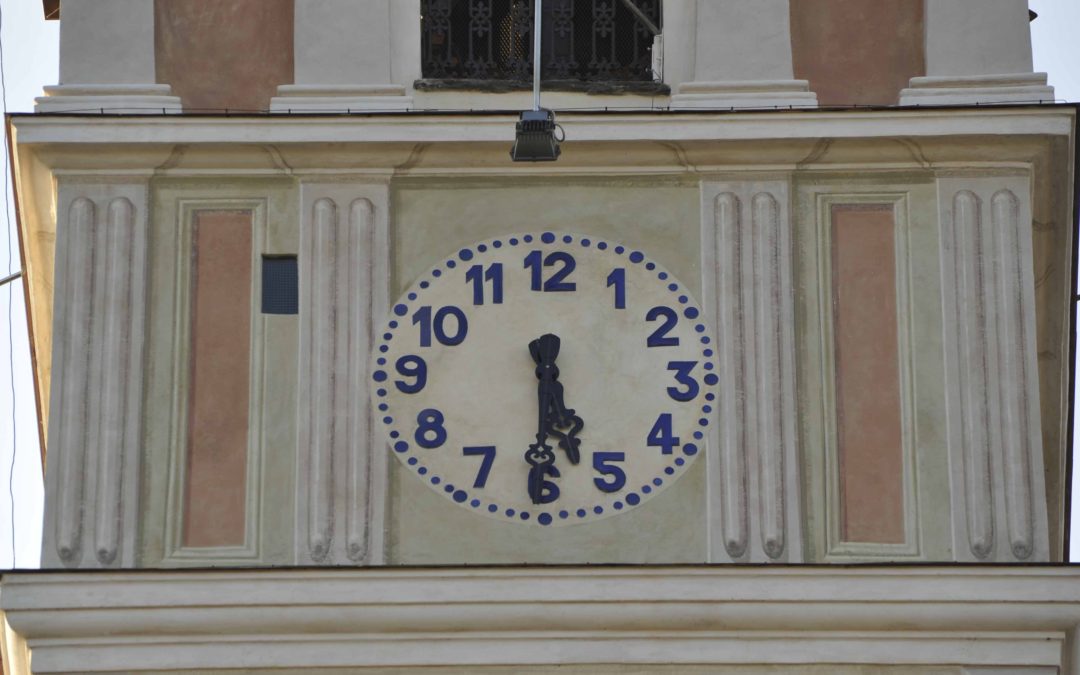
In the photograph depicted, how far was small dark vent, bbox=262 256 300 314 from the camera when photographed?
17.6 meters

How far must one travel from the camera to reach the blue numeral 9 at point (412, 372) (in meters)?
17.5

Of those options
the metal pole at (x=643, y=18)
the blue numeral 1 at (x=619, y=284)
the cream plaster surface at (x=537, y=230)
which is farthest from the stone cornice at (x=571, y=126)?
the metal pole at (x=643, y=18)

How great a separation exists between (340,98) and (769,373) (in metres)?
2.46

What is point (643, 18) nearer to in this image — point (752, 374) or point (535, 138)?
point (535, 138)

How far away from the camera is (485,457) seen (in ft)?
56.9

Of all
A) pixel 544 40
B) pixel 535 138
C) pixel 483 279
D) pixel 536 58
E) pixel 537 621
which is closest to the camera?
pixel 537 621

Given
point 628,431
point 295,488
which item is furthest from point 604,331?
point 295,488

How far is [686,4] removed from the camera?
18469mm

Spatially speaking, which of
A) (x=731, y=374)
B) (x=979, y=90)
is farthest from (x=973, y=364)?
(x=979, y=90)

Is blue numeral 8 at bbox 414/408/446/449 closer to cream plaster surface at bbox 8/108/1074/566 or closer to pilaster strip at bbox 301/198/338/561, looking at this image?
pilaster strip at bbox 301/198/338/561

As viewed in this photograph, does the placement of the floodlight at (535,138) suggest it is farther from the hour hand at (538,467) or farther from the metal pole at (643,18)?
the metal pole at (643,18)

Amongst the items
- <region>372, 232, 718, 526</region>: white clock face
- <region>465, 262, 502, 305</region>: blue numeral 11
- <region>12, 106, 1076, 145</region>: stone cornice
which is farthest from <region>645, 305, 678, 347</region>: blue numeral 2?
<region>12, 106, 1076, 145</region>: stone cornice

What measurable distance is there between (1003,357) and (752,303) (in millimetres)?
1182

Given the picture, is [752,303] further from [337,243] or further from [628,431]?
[337,243]
